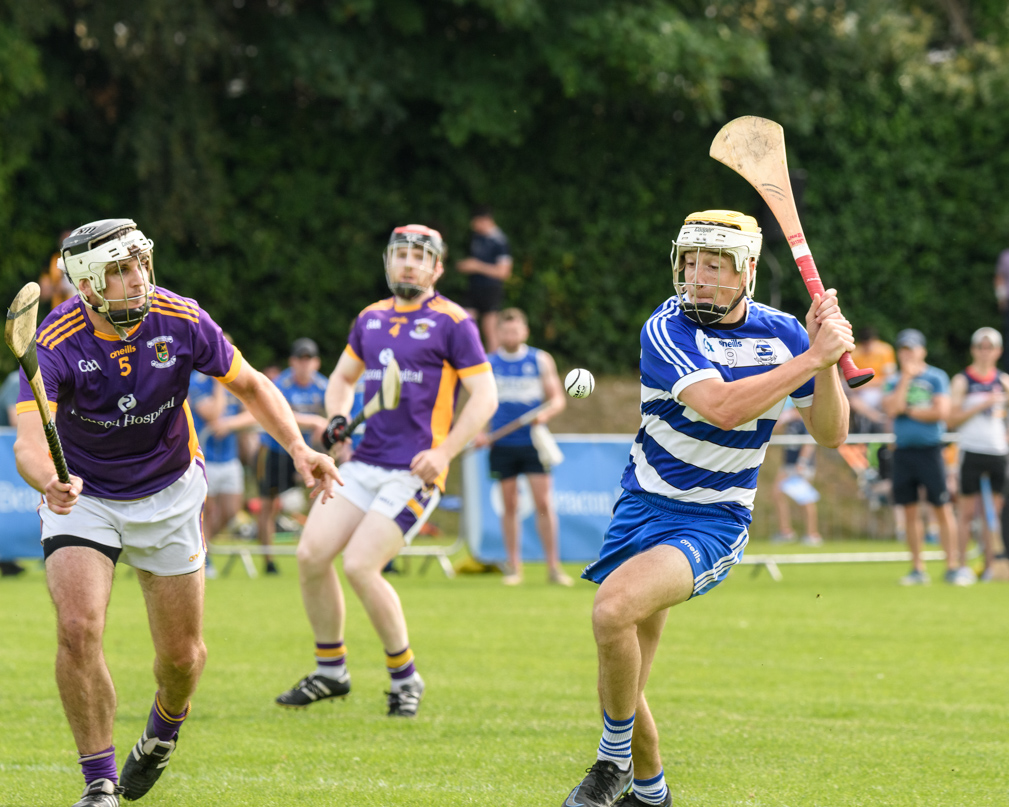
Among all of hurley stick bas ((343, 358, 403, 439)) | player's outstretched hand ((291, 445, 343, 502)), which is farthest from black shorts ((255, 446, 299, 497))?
player's outstretched hand ((291, 445, 343, 502))

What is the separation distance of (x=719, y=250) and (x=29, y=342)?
7.34 feet

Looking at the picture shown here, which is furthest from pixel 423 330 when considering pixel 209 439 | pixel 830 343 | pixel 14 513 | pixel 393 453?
pixel 14 513

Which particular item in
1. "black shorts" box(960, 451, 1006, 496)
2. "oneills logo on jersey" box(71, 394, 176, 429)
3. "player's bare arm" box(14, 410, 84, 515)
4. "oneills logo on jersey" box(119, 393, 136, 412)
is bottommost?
"black shorts" box(960, 451, 1006, 496)

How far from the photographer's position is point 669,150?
2106 cm

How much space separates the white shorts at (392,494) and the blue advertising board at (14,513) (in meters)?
6.73

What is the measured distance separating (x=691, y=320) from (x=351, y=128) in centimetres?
1501

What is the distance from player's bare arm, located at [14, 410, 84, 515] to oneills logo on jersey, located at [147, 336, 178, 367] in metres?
0.45

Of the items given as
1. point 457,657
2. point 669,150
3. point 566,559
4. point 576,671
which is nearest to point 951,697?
point 576,671

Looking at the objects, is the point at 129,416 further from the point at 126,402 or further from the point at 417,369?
the point at 417,369

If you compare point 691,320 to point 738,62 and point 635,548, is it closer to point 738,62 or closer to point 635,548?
point 635,548

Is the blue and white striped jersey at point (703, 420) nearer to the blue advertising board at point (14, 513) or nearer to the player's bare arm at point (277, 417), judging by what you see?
the player's bare arm at point (277, 417)

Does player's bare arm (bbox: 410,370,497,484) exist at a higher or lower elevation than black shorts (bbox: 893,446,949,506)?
higher

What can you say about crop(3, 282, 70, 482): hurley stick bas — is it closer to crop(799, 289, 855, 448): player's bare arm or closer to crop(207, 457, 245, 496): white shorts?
crop(799, 289, 855, 448): player's bare arm

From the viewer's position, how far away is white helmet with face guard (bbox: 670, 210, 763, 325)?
4.75 meters
